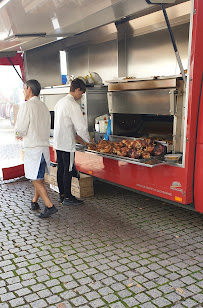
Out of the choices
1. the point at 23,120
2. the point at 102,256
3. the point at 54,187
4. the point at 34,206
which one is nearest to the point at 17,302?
the point at 102,256

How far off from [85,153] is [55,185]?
870mm

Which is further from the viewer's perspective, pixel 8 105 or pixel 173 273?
pixel 8 105

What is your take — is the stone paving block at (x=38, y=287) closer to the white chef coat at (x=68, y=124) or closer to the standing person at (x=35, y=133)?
the standing person at (x=35, y=133)

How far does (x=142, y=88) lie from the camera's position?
488 cm

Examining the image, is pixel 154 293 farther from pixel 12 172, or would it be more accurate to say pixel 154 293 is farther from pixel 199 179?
pixel 12 172

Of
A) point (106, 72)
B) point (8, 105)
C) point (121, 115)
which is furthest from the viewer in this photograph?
point (8, 105)

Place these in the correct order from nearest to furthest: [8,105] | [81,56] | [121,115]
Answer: [121,115]
[81,56]
[8,105]

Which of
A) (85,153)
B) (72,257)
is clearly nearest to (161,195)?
(72,257)

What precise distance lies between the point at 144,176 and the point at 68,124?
149cm

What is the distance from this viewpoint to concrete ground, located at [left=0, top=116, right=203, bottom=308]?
2838 mm

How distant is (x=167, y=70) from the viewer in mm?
5871

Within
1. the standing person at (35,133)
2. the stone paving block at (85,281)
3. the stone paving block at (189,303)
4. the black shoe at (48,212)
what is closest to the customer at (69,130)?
the standing person at (35,133)

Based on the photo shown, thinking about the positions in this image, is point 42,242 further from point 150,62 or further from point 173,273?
point 150,62

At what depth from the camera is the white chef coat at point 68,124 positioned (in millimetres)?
4969
